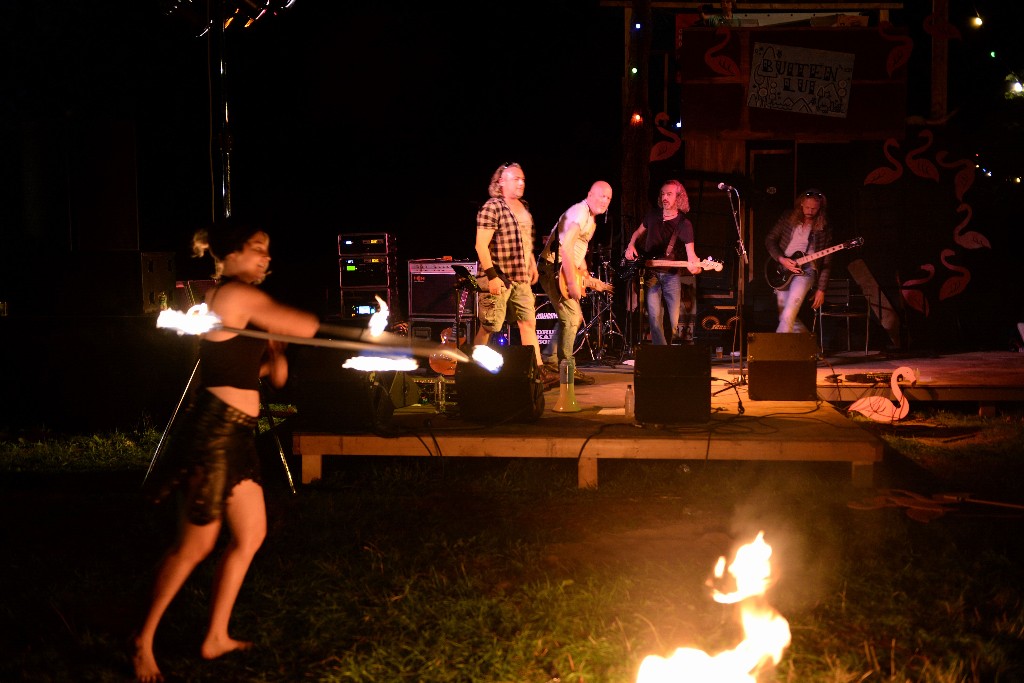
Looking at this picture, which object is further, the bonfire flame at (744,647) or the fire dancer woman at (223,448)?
the fire dancer woman at (223,448)

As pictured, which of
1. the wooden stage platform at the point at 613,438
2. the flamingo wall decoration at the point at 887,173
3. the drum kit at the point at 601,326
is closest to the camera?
the wooden stage platform at the point at 613,438

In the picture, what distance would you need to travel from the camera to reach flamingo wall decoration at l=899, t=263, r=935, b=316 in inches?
514

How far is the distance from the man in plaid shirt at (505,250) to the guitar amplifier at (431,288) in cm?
563

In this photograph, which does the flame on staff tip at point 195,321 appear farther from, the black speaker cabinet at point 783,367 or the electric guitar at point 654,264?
the electric guitar at point 654,264

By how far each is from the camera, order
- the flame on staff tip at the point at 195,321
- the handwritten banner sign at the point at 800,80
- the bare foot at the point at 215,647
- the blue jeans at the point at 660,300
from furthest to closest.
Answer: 1. the handwritten banner sign at the point at 800,80
2. the blue jeans at the point at 660,300
3. the bare foot at the point at 215,647
4. the flame on staff tip at the point at 195,321

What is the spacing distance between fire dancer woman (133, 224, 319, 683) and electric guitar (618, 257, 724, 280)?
7624 millimetres

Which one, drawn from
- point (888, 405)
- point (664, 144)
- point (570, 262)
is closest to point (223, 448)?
point (570, 262)

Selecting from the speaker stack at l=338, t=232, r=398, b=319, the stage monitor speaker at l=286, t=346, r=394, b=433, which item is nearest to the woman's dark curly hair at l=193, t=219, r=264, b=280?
the stage monitor speaker at l=286, t=346, r=394, b=433

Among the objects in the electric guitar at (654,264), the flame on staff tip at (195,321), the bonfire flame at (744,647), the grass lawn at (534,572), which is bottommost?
the grass lawn at (534,572)

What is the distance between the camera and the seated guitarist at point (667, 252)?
10.2 m

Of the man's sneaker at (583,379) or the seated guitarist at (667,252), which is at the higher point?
the seated guitarist at (667,252)

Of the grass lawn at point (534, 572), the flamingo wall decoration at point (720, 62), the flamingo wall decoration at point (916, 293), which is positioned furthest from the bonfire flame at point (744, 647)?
the flamingo wall decoration at point (916, 293)

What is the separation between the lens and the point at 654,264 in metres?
10.6

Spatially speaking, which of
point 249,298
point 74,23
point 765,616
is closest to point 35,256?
point 74,23
